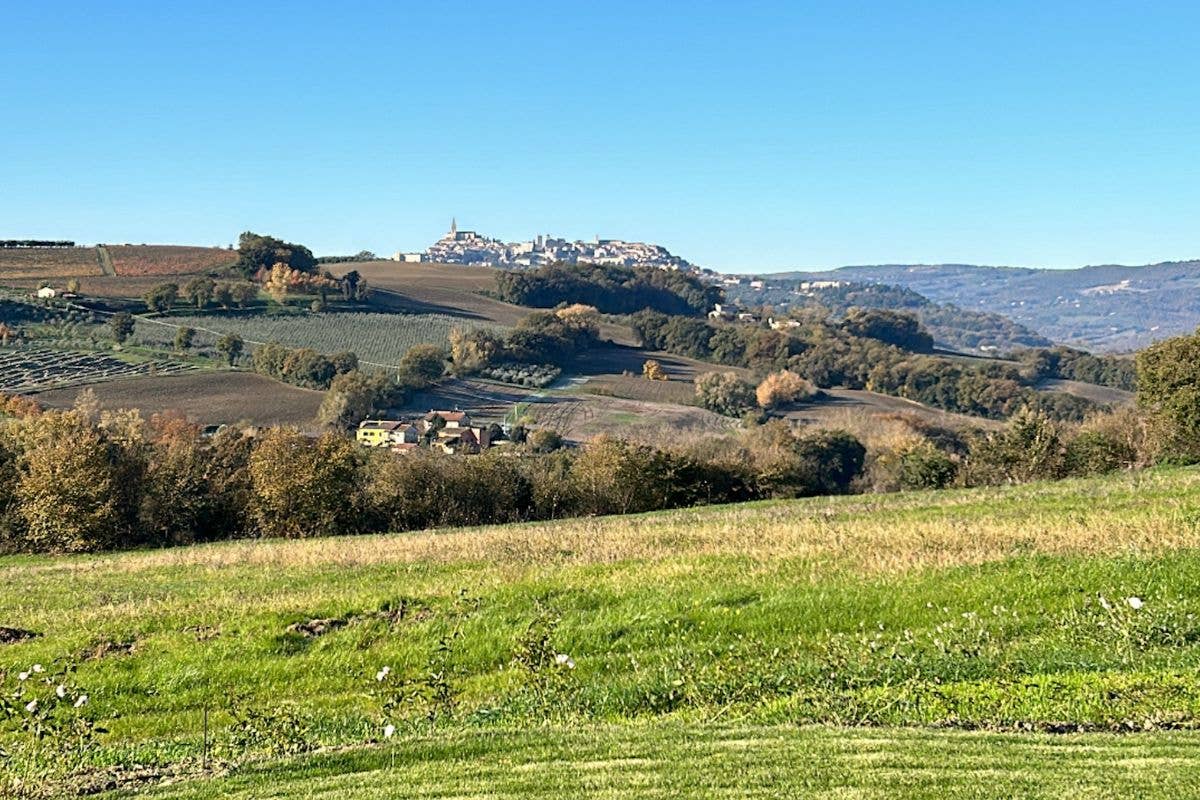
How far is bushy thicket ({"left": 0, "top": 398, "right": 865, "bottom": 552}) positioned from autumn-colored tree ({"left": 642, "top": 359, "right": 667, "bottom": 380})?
63221 mm

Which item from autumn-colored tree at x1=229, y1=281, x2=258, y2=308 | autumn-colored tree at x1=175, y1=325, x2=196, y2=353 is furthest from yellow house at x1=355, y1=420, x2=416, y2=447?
autumn-colored tree at x1=229, y1=281, x2=258, y2=308

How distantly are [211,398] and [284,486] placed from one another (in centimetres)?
5086

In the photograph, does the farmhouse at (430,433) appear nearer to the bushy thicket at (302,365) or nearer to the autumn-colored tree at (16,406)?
the bushy thicket at (302,365)

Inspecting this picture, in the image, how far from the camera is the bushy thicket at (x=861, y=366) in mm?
115938

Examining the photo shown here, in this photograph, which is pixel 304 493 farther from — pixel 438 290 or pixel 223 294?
pixel 438 290

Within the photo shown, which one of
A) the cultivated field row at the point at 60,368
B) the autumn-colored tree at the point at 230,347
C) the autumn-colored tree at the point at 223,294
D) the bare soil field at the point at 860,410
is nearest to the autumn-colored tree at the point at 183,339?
the autumn-colored tree at the point at 230,347

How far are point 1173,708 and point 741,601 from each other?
706 cm

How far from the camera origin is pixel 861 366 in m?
128

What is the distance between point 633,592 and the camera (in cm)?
1711

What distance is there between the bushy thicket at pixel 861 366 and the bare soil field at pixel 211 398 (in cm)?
5913

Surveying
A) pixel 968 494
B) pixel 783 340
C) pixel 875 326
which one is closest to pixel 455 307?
pixel 783 340

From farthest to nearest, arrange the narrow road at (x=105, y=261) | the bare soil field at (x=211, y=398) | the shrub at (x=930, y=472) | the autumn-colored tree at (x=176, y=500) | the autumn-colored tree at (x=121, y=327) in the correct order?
the narrow road at (x=105, y=261)
the autumn-colored tree at (x=121, y=327)
the bare soil field at (x=211, y=398)
the shrub at (x=930, y=472)
the autumn-colored tree at (x=176, y=500)

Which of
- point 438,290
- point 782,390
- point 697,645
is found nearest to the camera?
point 697,645

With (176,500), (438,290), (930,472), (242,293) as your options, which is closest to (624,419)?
(930,472)
